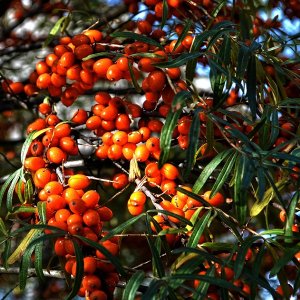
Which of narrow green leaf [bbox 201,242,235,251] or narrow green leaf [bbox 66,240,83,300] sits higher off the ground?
narrow green leaf [bbox 66,240,83,300]

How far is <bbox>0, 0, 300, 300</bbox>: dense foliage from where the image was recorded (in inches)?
49.0

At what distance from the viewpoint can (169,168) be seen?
5.32ft

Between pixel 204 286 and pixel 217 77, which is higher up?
pixel 217 77

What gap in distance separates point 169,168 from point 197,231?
1.03ft

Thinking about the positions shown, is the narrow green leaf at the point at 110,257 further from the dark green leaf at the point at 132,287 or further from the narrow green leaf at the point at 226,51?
the narrow green leaf at the point at 226,51

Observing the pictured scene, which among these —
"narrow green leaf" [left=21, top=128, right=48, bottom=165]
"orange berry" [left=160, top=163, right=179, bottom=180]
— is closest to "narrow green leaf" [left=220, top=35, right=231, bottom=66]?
"orange berry" [left=160, top=163, right=179, bottom=180]

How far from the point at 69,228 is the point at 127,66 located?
532 millimetres

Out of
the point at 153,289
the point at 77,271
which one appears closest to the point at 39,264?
the point at 77,271

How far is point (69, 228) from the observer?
1.39 meters

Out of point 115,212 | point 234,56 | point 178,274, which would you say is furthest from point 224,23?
point 115,212

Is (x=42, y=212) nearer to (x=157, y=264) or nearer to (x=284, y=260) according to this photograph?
(x=157, y=264)

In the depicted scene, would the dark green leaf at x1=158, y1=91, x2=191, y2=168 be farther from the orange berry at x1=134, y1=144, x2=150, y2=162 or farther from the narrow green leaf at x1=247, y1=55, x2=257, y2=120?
the orange berry at x1=134, y1=144, x2=150, y2=162

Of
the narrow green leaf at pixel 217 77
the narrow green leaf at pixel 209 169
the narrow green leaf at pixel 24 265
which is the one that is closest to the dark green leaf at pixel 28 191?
the narrow green leaf at pixel 24 265

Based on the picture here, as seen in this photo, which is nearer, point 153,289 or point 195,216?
point 153,289
